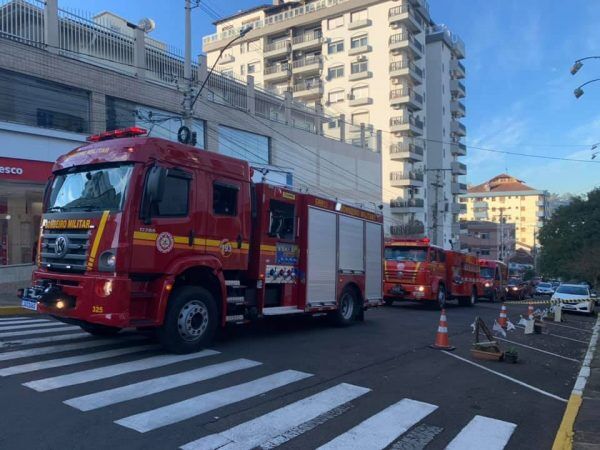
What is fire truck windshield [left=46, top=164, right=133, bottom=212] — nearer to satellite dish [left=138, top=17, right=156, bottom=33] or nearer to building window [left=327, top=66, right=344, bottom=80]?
satellite dish [left=138, top=17, right=156, bottom=33]

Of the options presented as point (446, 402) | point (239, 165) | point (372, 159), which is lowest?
point (446, 402)

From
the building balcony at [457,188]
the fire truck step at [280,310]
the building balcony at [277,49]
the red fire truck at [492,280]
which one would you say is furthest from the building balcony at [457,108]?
the fire truck step at [280,310]

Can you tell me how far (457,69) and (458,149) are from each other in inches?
443

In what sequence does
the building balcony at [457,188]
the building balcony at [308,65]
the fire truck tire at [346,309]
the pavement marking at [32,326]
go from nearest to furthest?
1. the pavement marking at [32,326]
2. the fire truck tire at [346,309]
3. the building balcony at [308,65]
4. the building balcony at [457,188]

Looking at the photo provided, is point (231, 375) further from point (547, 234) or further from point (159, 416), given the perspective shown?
point (547, 234)

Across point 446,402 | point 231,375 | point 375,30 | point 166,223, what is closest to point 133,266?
point 166,223

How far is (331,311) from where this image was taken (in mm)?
12859

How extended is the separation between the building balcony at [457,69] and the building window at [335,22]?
19.7m

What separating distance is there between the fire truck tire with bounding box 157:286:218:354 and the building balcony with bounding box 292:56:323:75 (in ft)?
186

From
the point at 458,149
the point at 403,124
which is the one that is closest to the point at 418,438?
the point at 403,124

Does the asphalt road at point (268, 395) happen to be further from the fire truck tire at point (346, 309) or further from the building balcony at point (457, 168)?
the building balcony at point (457, 168)

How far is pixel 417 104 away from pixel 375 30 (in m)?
9.52

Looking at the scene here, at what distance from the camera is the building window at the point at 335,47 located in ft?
203

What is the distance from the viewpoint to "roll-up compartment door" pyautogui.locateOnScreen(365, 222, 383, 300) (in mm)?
14383
